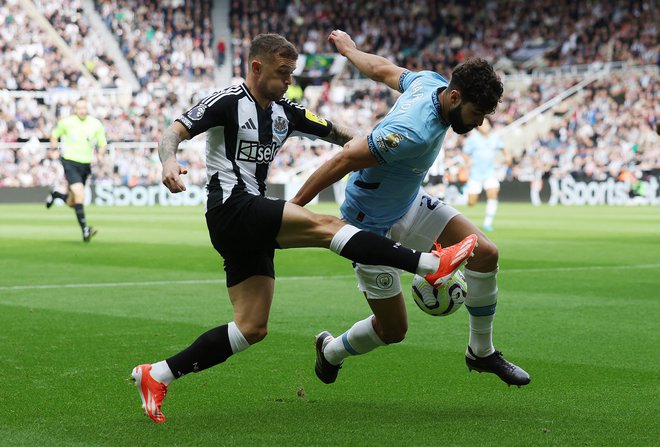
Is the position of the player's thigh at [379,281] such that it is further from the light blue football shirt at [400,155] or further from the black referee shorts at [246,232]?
the black referee shorts at [246,232]

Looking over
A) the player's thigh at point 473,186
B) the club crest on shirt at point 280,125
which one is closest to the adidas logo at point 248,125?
the club crest on shirt at point 280,125

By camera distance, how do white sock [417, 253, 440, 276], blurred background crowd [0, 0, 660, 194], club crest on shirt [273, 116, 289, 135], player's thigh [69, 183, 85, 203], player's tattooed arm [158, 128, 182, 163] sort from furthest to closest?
blurred background crowd [0, 0, 660, 194], player's thigh [69, 183, 85, 203], club crest on shirt [273, 116, 289, 135], player's tattooed arm [158, 128, 182, 163], white sock [417, 253, 440, 276]

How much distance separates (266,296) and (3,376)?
6.15 feet

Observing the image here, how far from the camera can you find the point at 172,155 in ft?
17.8

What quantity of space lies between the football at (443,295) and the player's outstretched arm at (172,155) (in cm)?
137

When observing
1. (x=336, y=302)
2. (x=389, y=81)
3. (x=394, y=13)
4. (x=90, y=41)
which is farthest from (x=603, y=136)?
(x=389, y=81)

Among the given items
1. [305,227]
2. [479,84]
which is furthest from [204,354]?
[479,84]

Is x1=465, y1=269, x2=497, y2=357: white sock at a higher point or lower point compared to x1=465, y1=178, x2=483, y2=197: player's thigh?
higher

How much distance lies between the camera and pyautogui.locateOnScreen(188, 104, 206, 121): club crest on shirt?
5492mm

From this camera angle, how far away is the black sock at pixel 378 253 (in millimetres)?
5191

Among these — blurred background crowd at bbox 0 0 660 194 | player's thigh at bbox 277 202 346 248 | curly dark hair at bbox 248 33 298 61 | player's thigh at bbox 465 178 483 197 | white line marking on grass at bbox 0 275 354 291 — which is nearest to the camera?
player's thigh at bbox 277 202 346 248

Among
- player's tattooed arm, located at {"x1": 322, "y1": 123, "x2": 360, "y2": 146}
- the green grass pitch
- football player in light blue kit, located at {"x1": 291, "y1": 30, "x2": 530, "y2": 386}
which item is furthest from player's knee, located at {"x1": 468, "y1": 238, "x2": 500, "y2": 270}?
player's tattooed arm, located at {"x1": 322, "y1": 123, "x2": 360, "y2": 146}

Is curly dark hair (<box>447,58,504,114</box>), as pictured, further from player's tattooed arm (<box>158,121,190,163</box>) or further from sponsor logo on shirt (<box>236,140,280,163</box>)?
player's tattooed arm (<box>158,121,190,163</box>)

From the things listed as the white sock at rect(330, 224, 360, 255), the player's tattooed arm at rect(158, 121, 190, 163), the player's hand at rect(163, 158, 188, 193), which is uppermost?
the player's tattooed arm at rect(158, 121, 190, 163)
